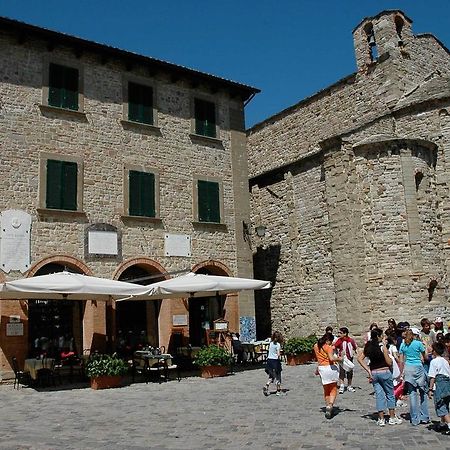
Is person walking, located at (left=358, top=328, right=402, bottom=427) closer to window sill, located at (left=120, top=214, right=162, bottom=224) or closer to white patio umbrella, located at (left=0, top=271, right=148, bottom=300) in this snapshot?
white patio umbrella, located at (left=0, top=271, right=148, bottom=300)

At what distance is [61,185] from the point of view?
51.0 feet

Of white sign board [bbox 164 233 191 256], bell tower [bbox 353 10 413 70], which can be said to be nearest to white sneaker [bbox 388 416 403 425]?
white sign board [bbox 164 233 191 256]

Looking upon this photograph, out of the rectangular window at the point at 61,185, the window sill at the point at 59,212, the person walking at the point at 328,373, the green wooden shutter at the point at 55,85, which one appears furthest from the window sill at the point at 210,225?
the person walking at the point at 328,373

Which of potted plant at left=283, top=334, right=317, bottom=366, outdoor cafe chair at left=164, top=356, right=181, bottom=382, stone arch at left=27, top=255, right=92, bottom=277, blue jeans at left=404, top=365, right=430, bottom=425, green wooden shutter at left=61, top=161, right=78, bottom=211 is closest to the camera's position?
blue jeans at left=404, top=365, right=430, bottom=425

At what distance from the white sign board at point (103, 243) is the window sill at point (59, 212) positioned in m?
0.65

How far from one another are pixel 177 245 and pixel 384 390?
10.5m

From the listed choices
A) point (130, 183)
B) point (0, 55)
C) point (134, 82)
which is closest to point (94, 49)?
point (134, 82)

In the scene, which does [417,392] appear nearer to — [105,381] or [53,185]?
[105,381]

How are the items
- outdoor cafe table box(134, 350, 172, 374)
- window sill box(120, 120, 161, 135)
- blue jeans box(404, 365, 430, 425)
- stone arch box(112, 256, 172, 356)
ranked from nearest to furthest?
blue jeans box(404, 365, 430, 425) < outdoor cafe table box(134, 350, 172, 374) < stone arch box(112, 256, 172, 356) < window sill box(120, 120, 161, 135)

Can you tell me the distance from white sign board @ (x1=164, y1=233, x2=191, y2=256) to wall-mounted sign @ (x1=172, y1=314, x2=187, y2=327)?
2011 millimetres

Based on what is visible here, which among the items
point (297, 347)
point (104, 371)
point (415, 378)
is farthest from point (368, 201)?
point (415, 378)

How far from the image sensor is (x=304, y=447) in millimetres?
6633

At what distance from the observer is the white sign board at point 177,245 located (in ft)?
56.6

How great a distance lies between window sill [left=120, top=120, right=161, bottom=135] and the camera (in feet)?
56.5
